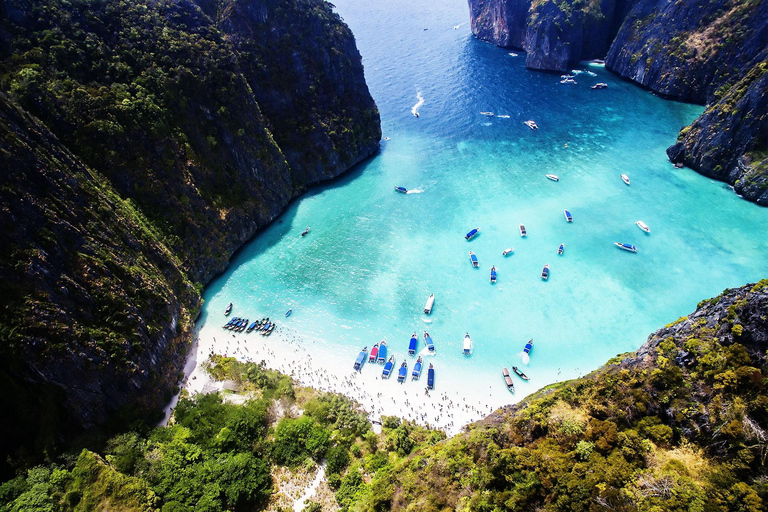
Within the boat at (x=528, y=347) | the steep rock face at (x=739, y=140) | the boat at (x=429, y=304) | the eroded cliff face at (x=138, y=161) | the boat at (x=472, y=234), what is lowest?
the boat at (x=528, y=347)

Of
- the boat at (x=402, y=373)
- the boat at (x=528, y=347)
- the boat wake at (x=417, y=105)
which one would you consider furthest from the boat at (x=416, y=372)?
the boat wake at (x=417, y=105)

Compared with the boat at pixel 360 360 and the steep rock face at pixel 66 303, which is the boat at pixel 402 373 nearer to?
the boat at pixel 360 360

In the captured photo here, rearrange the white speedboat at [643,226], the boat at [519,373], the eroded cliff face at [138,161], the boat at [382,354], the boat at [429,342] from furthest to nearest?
the white speedboat at [643,226], the boat at [429,342], the boat at [382,354], the boat at [519,373], the eroded cliff face at [138,161]

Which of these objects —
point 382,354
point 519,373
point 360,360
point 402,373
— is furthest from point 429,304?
point 519,373

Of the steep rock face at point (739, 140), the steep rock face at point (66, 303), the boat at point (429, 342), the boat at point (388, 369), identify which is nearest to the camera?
the steep rock face at point (66, 303)

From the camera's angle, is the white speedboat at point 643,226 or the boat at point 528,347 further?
the white speedboat at point 643,226

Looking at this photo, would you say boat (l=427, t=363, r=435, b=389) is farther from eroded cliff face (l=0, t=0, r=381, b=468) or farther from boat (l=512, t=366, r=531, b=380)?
eroded cliff face (l=0, t=0, r=381, b=468)

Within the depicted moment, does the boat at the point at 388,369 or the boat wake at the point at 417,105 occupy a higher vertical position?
the boat wake at the point at 417,105

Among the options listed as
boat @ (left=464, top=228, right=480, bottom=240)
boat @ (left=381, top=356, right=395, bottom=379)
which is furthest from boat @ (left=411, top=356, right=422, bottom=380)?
boat @ (left=464, top=228, right=480, bottom=240)

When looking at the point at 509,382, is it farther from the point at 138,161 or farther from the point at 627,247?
the point at 138,161
